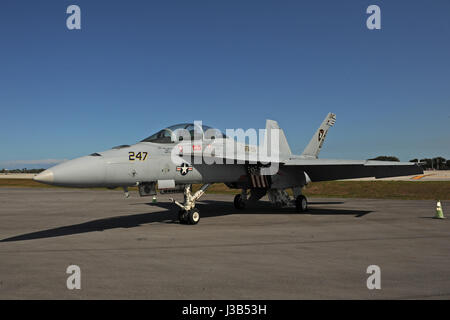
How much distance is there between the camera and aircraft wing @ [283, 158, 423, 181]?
14.6 meters

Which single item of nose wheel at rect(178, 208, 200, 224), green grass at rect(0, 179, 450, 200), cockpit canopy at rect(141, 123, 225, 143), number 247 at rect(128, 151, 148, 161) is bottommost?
green grass at rect(0, 179, 450, 200)

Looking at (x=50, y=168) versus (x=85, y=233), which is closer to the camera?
(x=50, y=168)

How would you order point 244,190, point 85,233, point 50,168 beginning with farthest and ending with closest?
point 244,190 → point 85,233 → point 50,168

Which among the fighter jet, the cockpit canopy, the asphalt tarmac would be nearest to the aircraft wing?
the fighter jet

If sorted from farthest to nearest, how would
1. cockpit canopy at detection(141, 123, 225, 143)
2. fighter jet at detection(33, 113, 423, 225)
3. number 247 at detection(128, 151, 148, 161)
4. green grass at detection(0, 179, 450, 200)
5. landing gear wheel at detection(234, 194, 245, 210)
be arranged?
green grass at detection(0, 179, 450, 200) → landing gear wheel at detection(234, 194, 245, 210) → cockpit canopy at detection(141, 123, 225, 143) → number 247 at detection(128, 151, 148, 161) → fighter jet at detection(33, 113, 423, 225)

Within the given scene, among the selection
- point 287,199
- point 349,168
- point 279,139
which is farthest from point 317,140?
point 287,199

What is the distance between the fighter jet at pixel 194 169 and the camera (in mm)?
9523

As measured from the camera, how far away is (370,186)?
3506cm

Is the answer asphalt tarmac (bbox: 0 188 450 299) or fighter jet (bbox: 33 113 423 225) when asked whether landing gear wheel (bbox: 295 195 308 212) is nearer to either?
fighter jet (bbox: 33 113 423 225)

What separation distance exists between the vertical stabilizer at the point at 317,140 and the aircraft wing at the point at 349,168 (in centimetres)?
304

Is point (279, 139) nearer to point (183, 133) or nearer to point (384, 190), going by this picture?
point (183, 133)

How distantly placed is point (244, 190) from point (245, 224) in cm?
557
